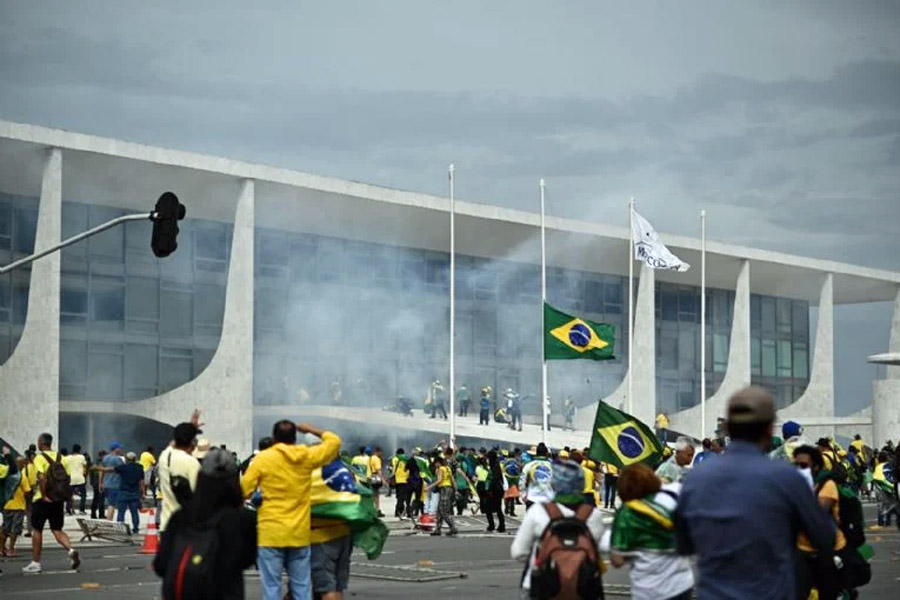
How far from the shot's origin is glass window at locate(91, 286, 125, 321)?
5066 cm

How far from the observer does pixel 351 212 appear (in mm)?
56000

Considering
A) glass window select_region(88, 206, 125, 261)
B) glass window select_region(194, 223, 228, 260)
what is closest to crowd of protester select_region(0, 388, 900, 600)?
glass window select_region(88, 206, 125, 261)

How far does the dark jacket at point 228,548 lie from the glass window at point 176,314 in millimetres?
46119

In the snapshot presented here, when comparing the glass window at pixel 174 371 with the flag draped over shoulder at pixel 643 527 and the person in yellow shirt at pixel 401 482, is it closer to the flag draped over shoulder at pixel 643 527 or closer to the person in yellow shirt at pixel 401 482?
the person in yellow shirt at pixel 401 482

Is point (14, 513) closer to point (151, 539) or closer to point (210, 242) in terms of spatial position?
point (151, 539)

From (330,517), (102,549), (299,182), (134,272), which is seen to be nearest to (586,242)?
(299,182)

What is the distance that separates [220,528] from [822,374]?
2755 inches

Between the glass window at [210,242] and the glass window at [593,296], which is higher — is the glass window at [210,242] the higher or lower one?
the higher one

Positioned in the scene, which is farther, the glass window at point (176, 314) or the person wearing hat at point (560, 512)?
the glass window at point (176, 314)

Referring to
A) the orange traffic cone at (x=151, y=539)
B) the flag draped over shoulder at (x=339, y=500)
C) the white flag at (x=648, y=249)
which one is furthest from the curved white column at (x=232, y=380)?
the flag draped over shoulder at (x=339, y=500)

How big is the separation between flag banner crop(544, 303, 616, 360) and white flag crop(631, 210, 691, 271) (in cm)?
831

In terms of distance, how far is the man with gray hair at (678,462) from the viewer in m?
14.7

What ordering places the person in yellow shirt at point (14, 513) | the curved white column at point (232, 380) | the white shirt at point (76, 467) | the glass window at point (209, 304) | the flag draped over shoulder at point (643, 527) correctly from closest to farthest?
1. the flag draped over shoulder at point (643, 527)
2. the person in yellow shirt at point (14, 513)
3. the white shirt at point (76, 467)
4. the curved white column at point (232, 380)
5. the glass window at point (209, 304)

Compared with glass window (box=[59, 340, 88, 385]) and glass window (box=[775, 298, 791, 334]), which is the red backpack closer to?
glass window (box=[59, 340, 88, 385])
